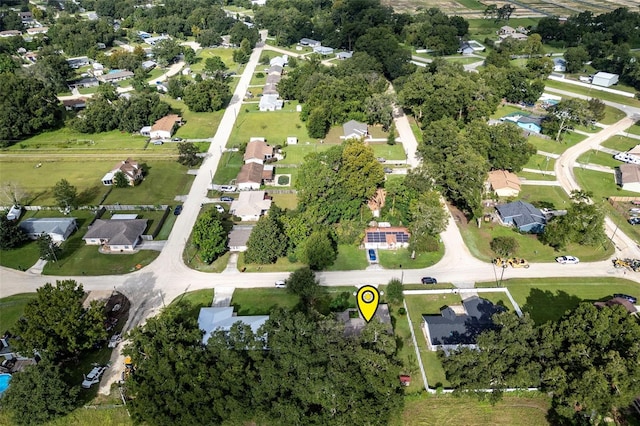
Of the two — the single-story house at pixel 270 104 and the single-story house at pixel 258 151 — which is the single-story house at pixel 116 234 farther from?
the single-story house at pixel 270 104

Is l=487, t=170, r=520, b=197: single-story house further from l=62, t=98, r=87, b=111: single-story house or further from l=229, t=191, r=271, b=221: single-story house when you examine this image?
l=62, t=98, r=87, b=111: single-story house

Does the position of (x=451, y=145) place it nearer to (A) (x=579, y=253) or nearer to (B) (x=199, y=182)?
(A) (x=579, y=253)

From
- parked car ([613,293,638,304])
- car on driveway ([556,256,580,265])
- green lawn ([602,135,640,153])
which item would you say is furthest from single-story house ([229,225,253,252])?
green lawn ([602,135,640,153])

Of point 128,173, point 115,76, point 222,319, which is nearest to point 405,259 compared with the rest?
point 222,319

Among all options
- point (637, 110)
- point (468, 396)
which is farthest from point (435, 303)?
point (637, 110)

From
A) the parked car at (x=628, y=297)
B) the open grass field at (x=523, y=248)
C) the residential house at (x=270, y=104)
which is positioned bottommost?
the residential house at (x=270, y=104)

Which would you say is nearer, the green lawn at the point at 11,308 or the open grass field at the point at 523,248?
the green lawn at the point at 11,308

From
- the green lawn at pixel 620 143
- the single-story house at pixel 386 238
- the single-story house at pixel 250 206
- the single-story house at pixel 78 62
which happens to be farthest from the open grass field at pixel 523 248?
the single-story house at pixel 78 62

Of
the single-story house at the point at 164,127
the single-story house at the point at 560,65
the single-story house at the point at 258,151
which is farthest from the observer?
the single-story house at the point at 560,65
